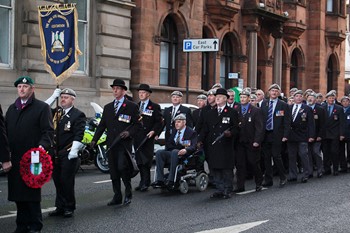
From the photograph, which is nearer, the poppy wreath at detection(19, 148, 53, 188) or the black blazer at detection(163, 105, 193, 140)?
the poppy wreath at detection(19, 148, 53, 188)

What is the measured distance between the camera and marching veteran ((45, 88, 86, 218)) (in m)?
10.2

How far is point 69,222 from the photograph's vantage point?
32.2 ft

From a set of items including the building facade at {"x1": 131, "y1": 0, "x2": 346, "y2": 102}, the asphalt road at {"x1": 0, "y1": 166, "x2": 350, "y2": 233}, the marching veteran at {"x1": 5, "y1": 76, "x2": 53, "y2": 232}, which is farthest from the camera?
the building facade at {"x1": 131, "y1": 0, "x2": 346, "y2": 102}

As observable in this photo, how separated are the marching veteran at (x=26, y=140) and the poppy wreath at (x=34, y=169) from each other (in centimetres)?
11

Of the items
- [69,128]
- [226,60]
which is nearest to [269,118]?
[69,128]

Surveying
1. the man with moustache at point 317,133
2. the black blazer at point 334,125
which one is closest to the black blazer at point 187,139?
the man with moustache at point 317,133

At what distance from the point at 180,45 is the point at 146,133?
16.6m

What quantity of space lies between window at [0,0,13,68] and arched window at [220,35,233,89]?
14.2 metres

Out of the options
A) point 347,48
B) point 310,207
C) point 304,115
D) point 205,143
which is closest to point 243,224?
point 310,207

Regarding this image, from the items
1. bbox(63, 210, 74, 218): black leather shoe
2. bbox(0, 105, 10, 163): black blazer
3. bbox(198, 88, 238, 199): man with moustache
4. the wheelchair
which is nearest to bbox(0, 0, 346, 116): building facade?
the wheelchair

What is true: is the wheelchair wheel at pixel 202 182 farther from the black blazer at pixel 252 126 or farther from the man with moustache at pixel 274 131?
the man with moustache at pixel 274 131

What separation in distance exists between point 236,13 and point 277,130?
64.9 ft

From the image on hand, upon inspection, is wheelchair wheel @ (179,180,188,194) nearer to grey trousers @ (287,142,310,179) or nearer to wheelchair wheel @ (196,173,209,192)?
wheelchair wheel @ (196,173,209,192)

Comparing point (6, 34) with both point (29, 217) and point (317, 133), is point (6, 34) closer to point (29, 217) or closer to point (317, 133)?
point (317, 133)
